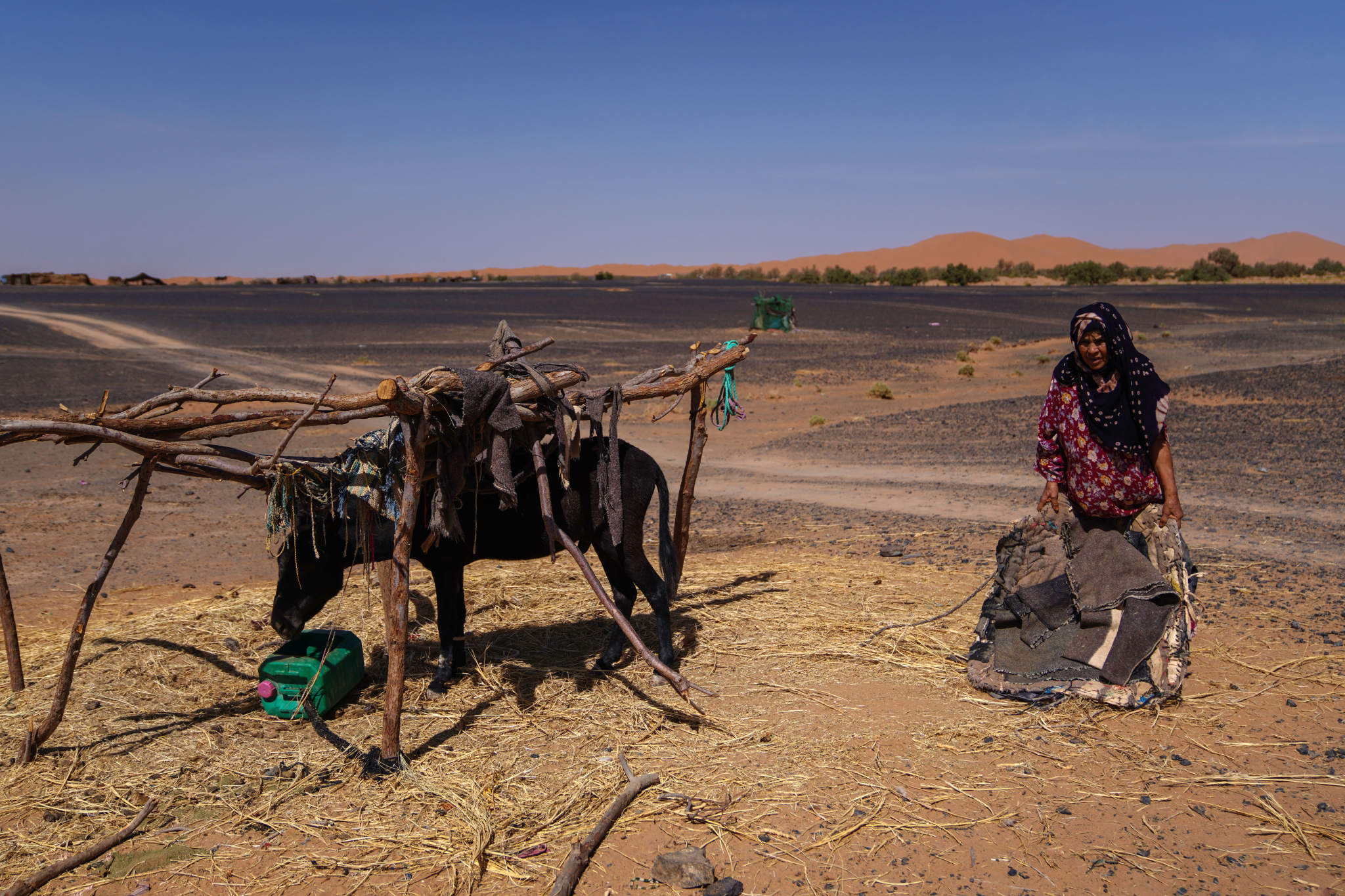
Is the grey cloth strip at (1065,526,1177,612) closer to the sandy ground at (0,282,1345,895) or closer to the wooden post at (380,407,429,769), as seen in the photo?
the sandy ground at (0,282,1345,895)

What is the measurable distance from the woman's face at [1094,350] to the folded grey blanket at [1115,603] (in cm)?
113

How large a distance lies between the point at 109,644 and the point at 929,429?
13.8 metres

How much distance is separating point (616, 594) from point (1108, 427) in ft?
10.9

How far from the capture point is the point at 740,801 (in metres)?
4.27

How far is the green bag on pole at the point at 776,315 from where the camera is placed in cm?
3662

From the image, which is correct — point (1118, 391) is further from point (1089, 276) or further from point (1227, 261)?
point (1227, 261)

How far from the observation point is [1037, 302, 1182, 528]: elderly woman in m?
5.09

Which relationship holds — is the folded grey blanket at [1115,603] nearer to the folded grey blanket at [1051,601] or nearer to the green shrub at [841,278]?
the folded grey blanket at [1051,601]

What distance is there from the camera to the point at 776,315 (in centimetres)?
3728

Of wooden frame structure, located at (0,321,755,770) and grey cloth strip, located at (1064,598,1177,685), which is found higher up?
wooden frame structure, located at (0,321,755,770)

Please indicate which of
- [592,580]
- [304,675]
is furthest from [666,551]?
[304,675]

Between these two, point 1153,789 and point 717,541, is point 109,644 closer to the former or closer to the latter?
point 717,541

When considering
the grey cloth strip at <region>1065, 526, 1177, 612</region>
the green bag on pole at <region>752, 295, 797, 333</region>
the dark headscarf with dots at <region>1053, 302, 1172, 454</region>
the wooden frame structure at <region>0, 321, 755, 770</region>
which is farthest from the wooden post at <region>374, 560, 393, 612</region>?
the green bag on pole at <region>752, 295, 797, 333</region>

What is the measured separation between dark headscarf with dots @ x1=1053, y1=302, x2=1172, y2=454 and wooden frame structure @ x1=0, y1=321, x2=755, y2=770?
9.67ft
